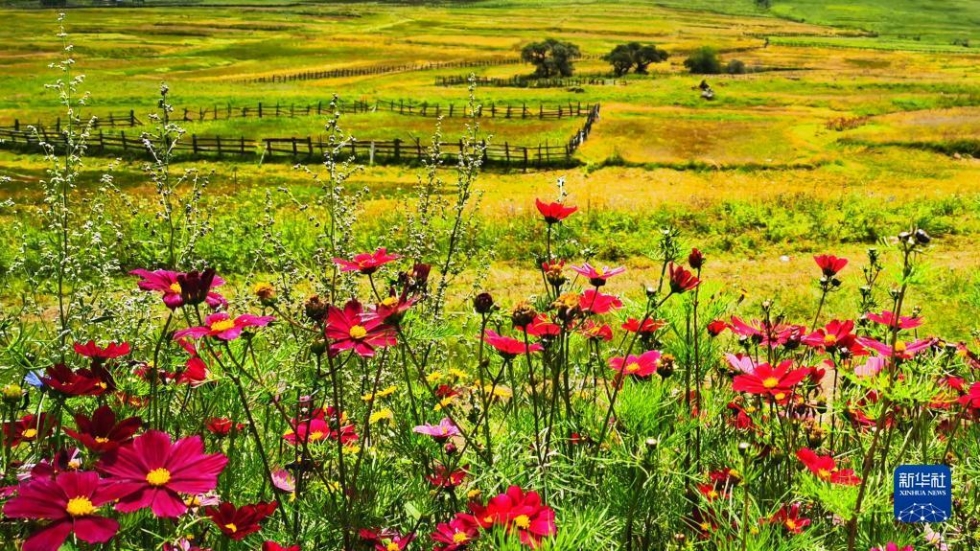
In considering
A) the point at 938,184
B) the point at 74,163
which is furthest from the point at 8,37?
the point at 74,163

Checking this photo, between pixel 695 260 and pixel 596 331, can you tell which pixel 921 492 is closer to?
pixel 695 260

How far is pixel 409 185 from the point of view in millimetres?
27688

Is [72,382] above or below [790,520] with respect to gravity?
above

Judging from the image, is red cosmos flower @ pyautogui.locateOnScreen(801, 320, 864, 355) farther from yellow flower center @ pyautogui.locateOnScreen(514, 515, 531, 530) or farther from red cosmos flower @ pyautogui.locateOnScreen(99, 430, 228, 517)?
red cosmos flower @ pyautogui.locateOnScreen(99, 430, 228, 517)

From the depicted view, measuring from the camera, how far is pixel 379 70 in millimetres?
75938

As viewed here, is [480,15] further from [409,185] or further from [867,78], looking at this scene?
[409,185]

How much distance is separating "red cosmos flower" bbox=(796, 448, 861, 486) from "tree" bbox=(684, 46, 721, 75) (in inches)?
3030

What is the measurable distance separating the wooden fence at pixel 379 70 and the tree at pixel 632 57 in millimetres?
13360

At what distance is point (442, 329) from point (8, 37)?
116m

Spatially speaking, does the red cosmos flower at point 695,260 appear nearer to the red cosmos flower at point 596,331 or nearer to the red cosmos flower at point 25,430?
the red cosmos flower at point 596,331

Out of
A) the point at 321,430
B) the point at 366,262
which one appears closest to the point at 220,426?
the point at 321,430

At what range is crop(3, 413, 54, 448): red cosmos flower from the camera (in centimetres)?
176

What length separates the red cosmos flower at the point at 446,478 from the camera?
Result: 1.87m

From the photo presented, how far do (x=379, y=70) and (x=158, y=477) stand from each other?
78.5 metres
